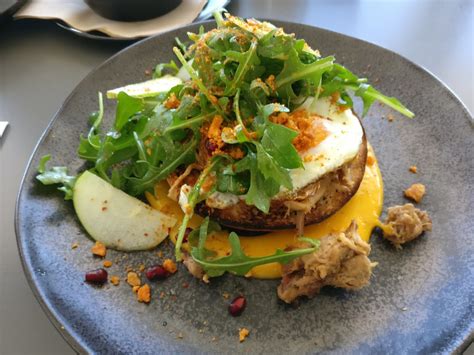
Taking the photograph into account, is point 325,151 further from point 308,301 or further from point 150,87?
point 150,87

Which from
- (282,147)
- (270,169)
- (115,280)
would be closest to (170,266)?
(115,280)

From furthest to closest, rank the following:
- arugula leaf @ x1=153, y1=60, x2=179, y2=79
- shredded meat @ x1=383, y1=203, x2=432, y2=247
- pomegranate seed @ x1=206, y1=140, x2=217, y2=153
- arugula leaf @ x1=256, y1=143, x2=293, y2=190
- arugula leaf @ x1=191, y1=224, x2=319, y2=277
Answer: arugula leaf @ x1=153, y1=60, x2=179, y2=79 → shredded meat @ x1=383, y1=203, x2=432, y2=247 → pomegranate seed @ x1=206, y1=140, x2=217, y2=153 → arugula leaf @ x1=191, y1=224, x2=319, y2=277 → arugula leaf @ x1=256, y1=143, x2=293, y2=190

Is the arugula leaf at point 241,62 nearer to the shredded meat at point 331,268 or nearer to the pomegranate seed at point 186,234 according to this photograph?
the pomegranate seed at point 186,234

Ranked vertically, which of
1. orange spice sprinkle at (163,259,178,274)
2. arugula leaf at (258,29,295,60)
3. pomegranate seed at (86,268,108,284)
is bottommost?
pomegranate seed at (86,268,108,284)

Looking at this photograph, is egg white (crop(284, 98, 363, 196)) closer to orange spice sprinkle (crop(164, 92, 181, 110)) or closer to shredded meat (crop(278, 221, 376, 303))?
shredded meat (crop(278, 221, 376, 303))

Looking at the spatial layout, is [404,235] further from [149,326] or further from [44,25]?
[44,25]

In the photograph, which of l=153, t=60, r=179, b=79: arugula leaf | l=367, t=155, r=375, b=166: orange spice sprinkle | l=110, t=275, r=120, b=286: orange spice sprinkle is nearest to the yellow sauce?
Answer: l=367, t=155, r=375, b=166: orange spice sprinkle
